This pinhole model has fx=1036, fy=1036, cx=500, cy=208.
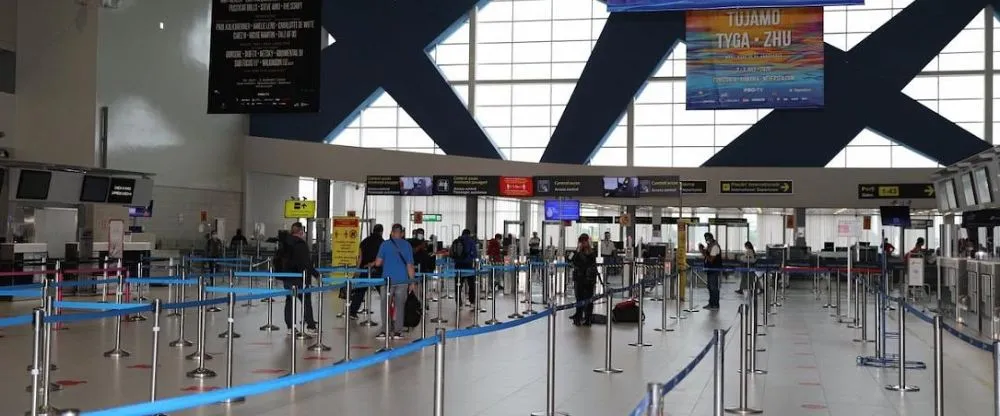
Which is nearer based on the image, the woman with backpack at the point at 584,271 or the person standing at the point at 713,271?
the woman with backpack at the point at 584,271

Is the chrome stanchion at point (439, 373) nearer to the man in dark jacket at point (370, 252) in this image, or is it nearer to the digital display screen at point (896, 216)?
the man in dark jacket at point (370, 252)

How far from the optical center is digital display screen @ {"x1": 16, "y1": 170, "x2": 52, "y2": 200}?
20547mm

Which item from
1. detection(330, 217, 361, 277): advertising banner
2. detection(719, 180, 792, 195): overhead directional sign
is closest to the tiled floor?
detection(330, 217, 361, 277): advertising banner

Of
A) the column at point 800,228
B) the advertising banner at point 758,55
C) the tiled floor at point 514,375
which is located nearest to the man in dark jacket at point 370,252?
the tiled floor at point 514,375

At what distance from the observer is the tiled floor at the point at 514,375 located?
29.1 ft

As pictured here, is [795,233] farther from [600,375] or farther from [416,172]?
[600,375]

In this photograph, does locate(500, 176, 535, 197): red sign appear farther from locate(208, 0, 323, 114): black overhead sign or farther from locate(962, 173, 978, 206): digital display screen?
locate(208, 0, 323, 114): black overhead sign

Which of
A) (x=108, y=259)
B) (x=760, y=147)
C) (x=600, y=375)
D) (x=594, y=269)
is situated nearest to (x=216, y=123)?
(x=108, y=259)

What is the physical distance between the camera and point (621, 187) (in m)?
29.7

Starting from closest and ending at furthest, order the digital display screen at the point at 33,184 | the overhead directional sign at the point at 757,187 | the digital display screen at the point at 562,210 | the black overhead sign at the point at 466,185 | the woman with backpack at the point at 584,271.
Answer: the woman with backpack at the point at 584,271, the digital display screen at the point at 33,184, the digital display screen at the point at 562,210, the black overhead sign at the point at 466,185, the overhead directional sign at the point at 757,187

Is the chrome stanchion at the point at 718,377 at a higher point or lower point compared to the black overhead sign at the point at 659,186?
lower

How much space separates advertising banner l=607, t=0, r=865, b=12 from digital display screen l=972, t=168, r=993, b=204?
133 inches

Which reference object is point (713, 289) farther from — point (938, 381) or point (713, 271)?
point (938, 381)

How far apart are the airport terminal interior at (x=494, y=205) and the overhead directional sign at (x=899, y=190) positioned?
0.24 ft
